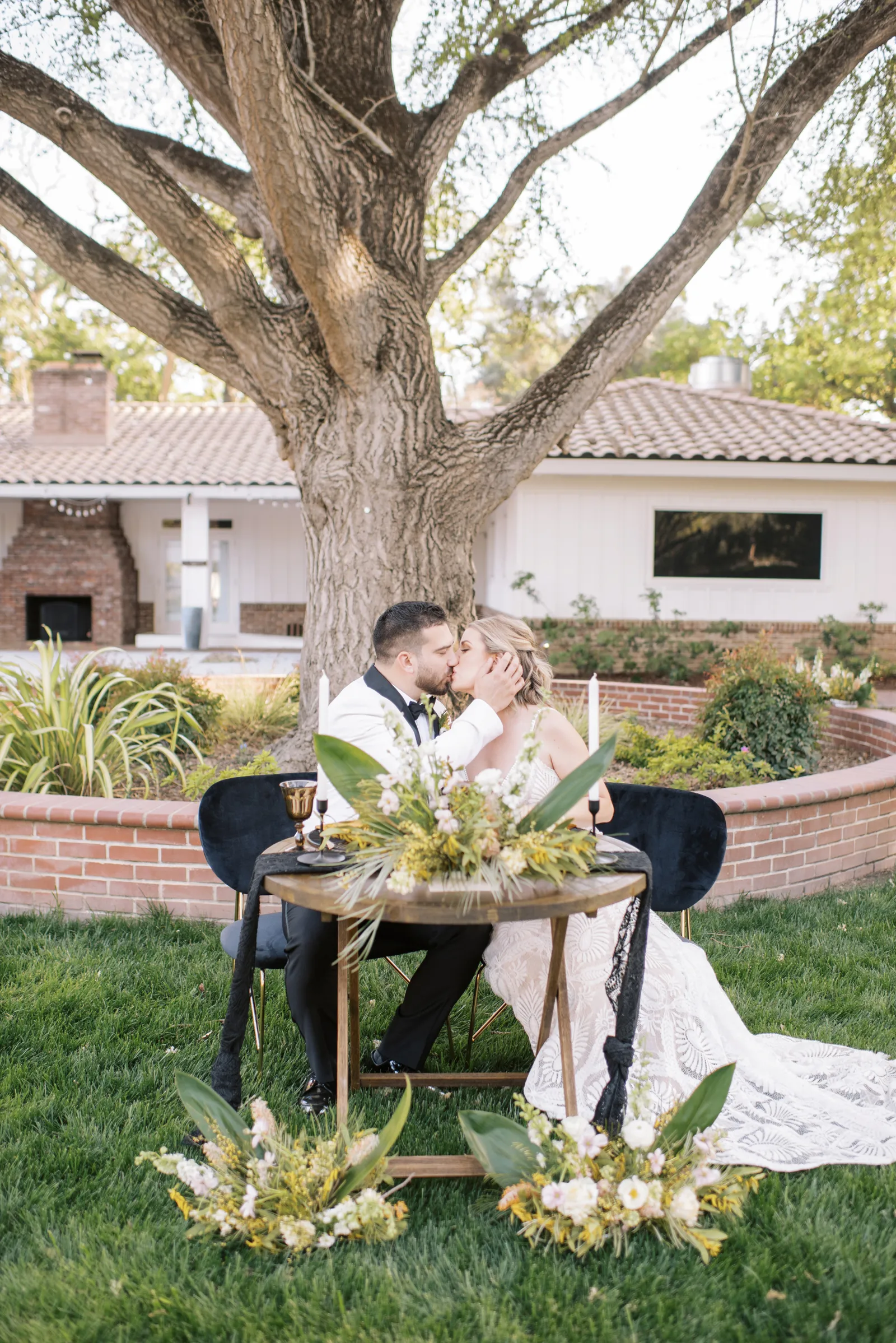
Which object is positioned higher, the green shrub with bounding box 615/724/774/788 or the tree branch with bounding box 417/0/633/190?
the tree branch with bounding box 417/0/633/190

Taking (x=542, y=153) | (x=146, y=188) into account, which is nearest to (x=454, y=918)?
(x=146, y=188)

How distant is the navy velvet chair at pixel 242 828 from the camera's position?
3.80 metres

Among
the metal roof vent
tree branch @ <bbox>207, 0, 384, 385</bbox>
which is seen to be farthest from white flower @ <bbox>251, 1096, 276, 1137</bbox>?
the metal roof vent

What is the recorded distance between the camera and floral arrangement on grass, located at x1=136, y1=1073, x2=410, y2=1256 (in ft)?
8.04

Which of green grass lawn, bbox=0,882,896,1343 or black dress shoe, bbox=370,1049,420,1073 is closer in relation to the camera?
green grass lawn, bbox=0,882,896,1343

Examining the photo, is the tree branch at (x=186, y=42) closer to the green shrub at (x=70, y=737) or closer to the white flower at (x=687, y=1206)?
the green shrub at (x=70, y=737)

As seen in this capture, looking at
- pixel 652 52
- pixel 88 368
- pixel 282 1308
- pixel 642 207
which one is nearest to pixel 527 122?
pixel 642 207

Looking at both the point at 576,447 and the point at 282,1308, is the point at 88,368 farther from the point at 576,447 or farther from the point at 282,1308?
the point at 282,1308

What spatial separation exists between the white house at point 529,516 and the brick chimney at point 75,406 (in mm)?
33

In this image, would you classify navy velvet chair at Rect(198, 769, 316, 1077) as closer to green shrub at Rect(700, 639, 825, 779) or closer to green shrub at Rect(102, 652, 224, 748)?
green shrub at Rect(102, 652, 224, 748)

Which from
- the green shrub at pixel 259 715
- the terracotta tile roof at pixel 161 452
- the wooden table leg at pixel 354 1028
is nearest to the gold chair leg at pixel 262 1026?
the wooden table leg at pixel 354 1028

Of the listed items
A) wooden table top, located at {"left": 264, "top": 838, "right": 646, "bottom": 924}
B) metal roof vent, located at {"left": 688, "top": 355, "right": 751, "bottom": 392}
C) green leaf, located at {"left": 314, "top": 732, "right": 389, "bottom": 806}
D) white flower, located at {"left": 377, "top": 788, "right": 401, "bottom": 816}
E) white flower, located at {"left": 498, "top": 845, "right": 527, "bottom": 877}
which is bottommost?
wooden table top, located at {"left": 264, "top": 838, "right": 646, "bottom": 924}

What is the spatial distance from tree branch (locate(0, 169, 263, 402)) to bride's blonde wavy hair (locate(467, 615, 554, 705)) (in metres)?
3.59

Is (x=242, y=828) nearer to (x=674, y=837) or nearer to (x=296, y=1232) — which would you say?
(x=674, y=837)
